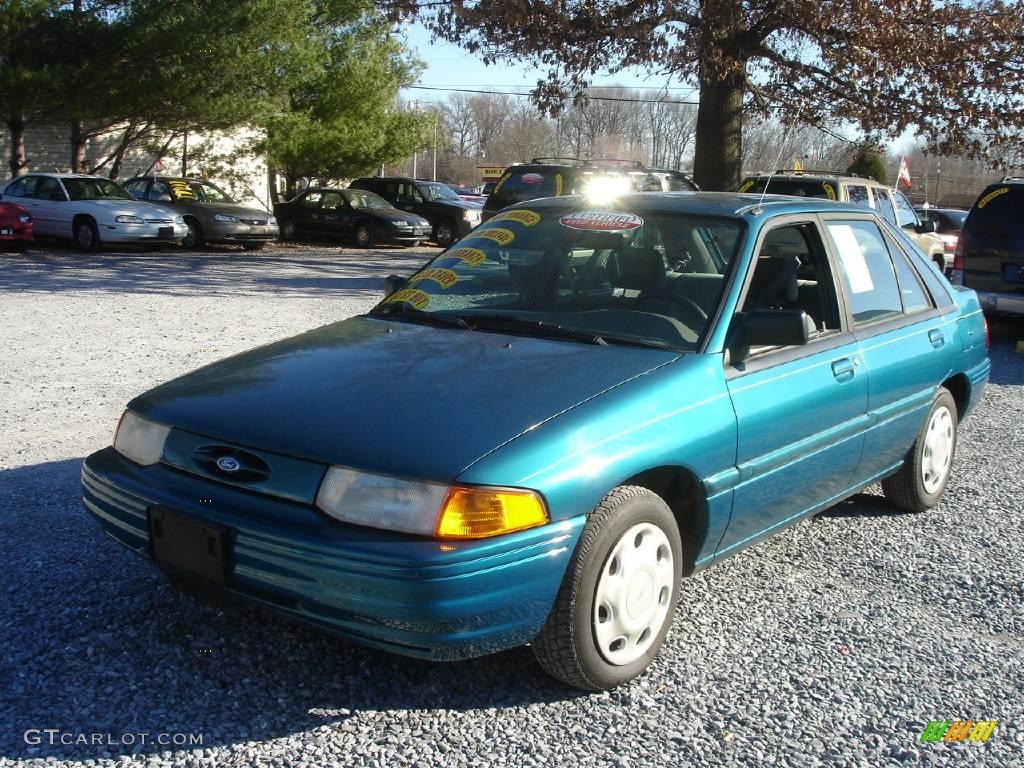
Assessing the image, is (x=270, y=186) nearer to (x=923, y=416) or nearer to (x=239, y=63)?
(x=239, y=63)

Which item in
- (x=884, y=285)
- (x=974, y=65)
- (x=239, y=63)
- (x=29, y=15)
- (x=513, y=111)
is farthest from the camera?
(x=513, y=111)

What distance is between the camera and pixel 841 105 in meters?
17.9

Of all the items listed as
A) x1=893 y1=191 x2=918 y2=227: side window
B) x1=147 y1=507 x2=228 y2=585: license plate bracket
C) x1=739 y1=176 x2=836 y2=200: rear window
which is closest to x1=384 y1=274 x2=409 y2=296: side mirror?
x1=147 y1=507 x2=228 y2=585: license plate bracket

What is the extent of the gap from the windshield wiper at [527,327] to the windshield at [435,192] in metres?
22.4

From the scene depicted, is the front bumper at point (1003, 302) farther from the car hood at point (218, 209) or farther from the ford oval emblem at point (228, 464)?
the car hood at point (218, 209)

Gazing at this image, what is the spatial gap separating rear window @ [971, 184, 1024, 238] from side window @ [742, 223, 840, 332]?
7507 mm

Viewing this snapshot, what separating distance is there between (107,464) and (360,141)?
24096 mm

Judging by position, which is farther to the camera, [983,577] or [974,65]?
[974,65]

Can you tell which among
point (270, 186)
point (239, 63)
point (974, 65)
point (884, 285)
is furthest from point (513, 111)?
point (884, 285)

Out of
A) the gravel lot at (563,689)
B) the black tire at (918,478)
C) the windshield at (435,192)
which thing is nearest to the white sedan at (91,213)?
the windshield at (435,192)

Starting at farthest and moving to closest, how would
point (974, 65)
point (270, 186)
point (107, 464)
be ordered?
point (270, 186)
point (974, 65)
point (107, 464)

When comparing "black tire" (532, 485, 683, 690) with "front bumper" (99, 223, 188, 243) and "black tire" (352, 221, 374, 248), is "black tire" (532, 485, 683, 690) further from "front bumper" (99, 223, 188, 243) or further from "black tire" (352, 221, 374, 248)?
"black tire" (352, 221, 374, 248)

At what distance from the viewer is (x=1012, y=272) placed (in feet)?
35.1

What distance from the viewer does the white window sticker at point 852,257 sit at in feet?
14.8
